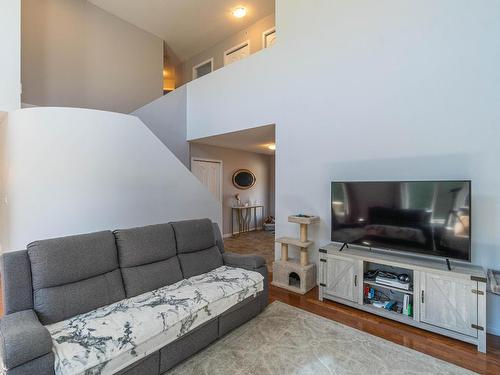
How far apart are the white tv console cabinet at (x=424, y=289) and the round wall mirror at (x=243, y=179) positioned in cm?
410

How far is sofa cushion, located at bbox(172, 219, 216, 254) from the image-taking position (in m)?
2.63

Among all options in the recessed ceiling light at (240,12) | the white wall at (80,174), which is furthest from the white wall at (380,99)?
the recessed ceiling light at (240,12)

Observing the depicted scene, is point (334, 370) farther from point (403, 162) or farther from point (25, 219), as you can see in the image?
point (25, 219)

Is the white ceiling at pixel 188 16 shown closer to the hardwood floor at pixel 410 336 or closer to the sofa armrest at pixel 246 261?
the sofa armrest at pixel 246 261

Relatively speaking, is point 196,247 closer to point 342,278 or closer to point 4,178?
point 342,278

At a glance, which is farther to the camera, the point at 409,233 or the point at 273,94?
the point at 273,94

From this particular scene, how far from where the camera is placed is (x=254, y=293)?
2.41m

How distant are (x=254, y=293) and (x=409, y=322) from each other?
151 centimetres

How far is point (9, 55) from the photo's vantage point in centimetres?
323

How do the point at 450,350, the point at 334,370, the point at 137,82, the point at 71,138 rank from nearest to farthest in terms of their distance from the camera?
the point at 334,370, the point at 450,350, the point at 71,138, the point at 137,82

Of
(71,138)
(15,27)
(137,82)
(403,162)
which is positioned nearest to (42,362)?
(71,138)

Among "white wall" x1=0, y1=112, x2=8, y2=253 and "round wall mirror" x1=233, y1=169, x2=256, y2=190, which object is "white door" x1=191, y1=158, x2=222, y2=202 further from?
"white wall" x1=0, y1=112, x2=8, y2=253

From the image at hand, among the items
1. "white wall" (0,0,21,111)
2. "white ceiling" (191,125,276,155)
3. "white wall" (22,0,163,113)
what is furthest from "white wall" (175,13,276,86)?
"white wall" (0,0,21,111)

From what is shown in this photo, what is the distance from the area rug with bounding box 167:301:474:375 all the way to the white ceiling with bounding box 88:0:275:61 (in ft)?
19.1
